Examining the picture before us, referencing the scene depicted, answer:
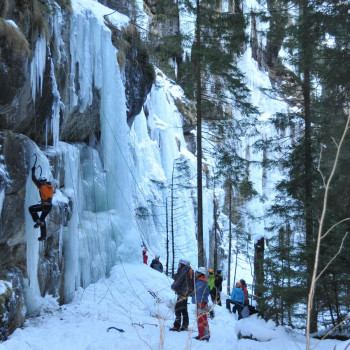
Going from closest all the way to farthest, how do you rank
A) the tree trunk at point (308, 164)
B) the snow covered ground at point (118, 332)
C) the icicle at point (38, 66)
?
the snow covered ground at point (118, 332), the tree trunk at point (308, 164), the icicle at point (38, 66)

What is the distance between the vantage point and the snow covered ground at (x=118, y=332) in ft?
18.8

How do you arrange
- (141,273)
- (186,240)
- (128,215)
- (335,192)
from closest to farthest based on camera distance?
(335,192) → (141,273) → (128,215) → (186,240)

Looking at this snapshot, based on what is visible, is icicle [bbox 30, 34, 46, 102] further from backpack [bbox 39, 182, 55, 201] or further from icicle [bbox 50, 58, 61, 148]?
backpack [bbox 39, 182, 55, 201]

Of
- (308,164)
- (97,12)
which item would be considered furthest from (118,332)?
(97,12)

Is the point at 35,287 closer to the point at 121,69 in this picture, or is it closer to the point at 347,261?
the point at 347,261

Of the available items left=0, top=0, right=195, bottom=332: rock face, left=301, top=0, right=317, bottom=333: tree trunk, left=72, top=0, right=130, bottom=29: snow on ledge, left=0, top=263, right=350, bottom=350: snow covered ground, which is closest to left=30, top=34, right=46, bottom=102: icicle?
left=0, top=0, right=195, bottom=332: rock face

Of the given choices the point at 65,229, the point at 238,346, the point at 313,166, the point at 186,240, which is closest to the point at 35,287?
the point at 65,229

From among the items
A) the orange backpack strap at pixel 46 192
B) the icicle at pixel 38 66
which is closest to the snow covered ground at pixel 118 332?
the orange backpack strap at pixel 46 192

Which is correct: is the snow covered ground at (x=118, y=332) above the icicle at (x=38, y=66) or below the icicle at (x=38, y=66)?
below

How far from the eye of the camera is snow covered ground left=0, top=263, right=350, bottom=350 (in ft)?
18.8

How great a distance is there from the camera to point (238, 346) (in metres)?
5.77

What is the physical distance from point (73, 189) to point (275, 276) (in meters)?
5.41

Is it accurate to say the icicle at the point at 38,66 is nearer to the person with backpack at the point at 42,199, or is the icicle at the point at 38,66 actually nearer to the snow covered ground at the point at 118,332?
the person with backpack at the point at 42,199

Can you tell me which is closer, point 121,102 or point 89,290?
point 89,290
